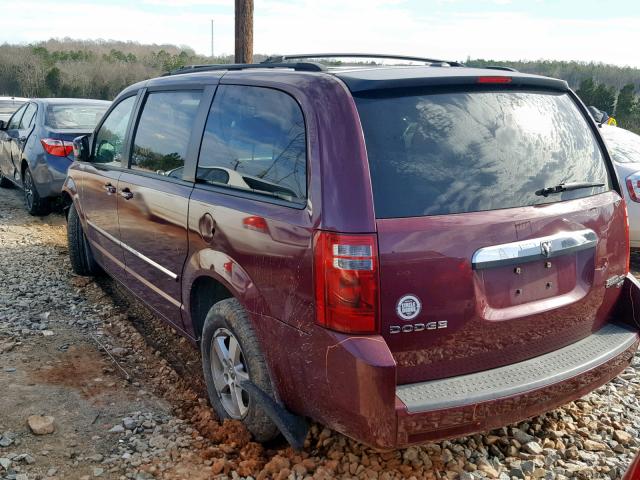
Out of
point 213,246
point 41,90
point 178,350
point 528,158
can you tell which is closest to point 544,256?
point 528,158

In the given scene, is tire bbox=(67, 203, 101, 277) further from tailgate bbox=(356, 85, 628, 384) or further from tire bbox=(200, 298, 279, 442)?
tailgate bbox=(356, 85, 628, 384)

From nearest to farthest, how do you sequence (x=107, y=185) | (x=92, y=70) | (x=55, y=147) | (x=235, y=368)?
(x=235, y=368), (x=107, y=185), (x=55, y=147), (x=92, y=70)

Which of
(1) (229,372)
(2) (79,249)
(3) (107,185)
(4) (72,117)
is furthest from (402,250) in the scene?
(4) (72,117)

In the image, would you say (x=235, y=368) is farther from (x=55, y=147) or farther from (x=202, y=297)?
(x=55, y=147)

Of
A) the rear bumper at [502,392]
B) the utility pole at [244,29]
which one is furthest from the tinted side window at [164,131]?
the utility pole at [244,29]

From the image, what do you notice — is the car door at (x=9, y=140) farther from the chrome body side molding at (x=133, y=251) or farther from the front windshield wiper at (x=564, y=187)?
the front windshield wiper at (x=564, y=187)

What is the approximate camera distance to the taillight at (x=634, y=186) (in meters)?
6.33

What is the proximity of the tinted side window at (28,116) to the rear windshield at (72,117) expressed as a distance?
1.86 feet

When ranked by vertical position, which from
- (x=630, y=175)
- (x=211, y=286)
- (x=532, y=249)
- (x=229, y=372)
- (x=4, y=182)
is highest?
(x=532, y=249)

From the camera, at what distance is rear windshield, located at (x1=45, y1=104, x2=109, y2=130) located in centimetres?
859

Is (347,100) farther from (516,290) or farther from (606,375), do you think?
(606,375)

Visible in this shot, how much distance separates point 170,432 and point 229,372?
0.50 meters

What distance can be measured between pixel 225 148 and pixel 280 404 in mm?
1345

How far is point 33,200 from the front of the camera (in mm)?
8820
